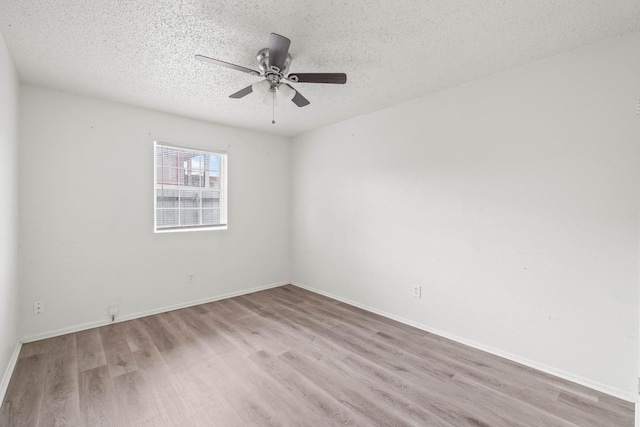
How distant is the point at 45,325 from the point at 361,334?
3147 mm

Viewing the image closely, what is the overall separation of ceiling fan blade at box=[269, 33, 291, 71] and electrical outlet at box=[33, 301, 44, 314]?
3168mm

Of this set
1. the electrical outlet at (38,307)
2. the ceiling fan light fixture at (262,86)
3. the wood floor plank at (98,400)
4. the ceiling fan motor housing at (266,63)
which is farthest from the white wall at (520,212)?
the electrical outlet at (38,307)

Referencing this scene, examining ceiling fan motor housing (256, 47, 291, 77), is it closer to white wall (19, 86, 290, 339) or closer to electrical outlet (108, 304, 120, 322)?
white wall (19, 86, 290, 339)

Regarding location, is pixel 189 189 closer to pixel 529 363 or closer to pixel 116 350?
pixel 116 350

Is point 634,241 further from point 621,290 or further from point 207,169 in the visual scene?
point 207,169

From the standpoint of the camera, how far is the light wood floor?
1.78 meters

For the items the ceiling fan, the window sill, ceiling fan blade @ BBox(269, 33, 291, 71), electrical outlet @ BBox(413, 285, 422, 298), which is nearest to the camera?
ceiling fan blade @ BBox(269, 33, 291, 71)

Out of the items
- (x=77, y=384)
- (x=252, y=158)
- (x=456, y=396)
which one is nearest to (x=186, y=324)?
(x=77, y=384)

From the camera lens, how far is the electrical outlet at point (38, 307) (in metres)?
2.75

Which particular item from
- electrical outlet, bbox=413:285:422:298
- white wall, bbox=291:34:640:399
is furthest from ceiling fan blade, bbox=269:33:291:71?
electrical outlet, bbox=413:285:422:298

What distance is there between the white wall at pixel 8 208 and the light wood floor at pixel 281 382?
322 millimetres

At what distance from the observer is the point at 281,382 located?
83.7 inches

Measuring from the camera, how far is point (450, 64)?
2354mm

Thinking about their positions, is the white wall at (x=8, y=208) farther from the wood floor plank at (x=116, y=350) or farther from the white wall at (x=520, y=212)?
the white wall at (x=520, y=212)
